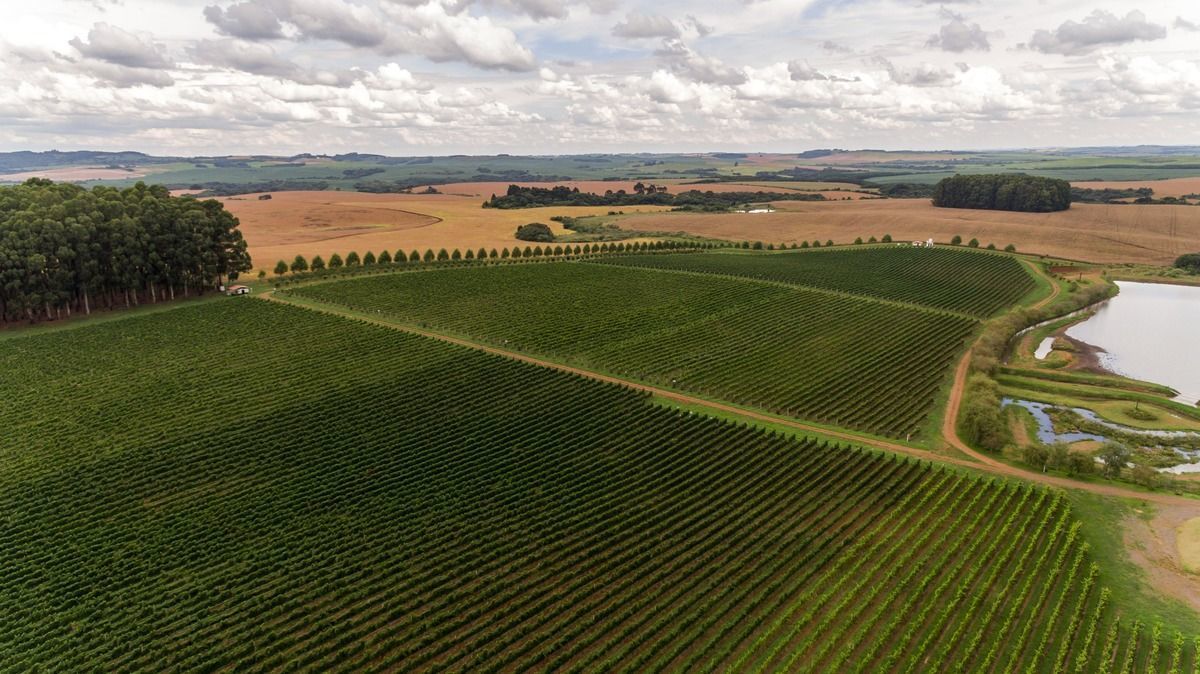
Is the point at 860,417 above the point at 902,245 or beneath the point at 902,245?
beneath

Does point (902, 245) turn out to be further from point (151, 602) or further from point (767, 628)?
point (151, 602)

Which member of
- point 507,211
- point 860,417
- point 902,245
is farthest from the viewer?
point 507,211

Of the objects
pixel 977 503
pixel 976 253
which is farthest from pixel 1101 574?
pixel 976 253

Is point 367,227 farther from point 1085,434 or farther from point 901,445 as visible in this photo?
point 1085,434

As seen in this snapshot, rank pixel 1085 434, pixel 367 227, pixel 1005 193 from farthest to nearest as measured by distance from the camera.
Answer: pixel 1005 193 < pixel 367 227 < pixel 1085 434

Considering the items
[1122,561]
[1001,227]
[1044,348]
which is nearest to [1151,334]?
[1044,348]

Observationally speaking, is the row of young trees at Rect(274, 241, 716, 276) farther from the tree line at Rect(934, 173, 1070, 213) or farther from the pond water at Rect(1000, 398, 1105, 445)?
the tree line at Rect(934, 173, 1070, 213)
